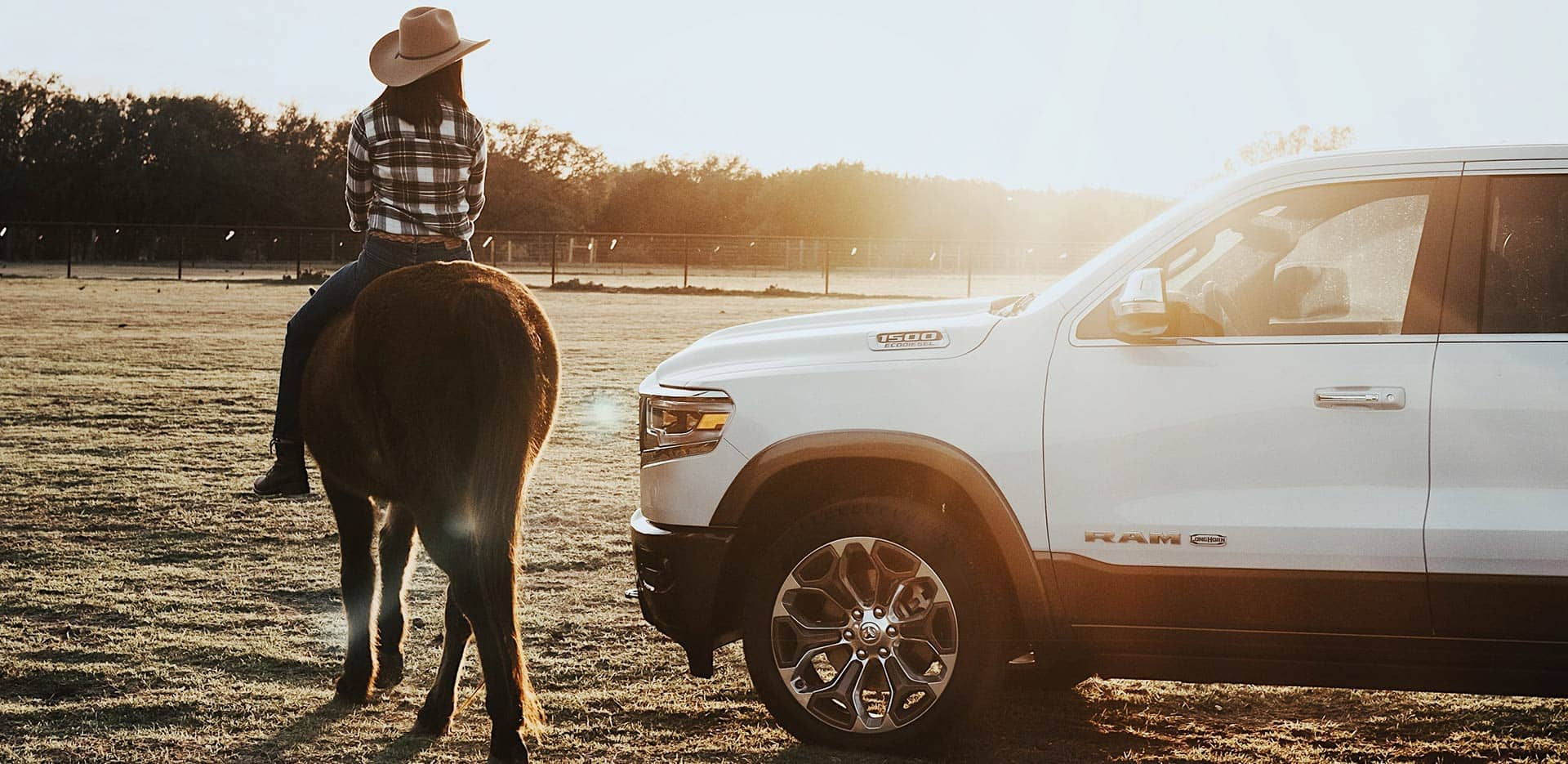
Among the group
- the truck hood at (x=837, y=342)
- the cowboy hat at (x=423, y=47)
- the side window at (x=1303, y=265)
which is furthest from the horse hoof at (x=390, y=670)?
the side window at (x=1303, y=265)

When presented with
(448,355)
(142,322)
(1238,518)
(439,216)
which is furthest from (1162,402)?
(142,322)

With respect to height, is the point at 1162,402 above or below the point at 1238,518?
above

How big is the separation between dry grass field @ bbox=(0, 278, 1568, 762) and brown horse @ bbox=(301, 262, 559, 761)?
327 mm

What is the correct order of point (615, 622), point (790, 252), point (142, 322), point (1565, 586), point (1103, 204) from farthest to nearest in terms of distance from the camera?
point (1103, 204)
point (790, 252)
point (142, 322)
point (615, 622)
point (1565, 586)

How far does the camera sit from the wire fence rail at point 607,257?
1928 inches

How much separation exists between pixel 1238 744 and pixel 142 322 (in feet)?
78.4

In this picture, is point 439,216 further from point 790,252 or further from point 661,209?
point 661,209

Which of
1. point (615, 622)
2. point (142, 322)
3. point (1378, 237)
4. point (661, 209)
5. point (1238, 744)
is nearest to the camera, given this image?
point (1378, 237)

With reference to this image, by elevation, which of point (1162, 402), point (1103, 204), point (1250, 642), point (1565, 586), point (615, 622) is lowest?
point (615, 622)

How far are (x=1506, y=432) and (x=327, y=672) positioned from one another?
4.30 m

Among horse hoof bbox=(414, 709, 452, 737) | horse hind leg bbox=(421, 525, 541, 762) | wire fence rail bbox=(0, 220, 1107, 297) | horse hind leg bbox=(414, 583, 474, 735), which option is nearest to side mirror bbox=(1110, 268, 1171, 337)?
horse hind leg bbox=(421, 525, 541, 762)

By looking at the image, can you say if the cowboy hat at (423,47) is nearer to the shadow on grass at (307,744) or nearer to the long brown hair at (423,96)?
the long brown hair at (423,96)

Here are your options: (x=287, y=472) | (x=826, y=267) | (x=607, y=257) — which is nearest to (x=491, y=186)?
(x=607, y=257)

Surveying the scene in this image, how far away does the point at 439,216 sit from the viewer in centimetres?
520
